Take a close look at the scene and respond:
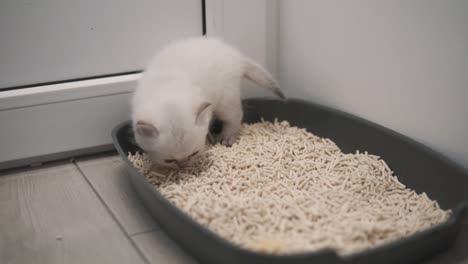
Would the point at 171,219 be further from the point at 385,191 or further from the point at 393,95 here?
the point at 393,95

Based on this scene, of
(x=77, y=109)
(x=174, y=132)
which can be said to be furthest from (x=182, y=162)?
(x=77, y=109)

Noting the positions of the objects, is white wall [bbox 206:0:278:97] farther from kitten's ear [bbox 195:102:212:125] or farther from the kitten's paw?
kitten's ear [bbox 195:102:212:125]

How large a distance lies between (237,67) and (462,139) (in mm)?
868

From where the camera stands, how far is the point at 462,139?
1628mm

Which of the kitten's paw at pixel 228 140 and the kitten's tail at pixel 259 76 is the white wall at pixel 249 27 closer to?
the kitten's tail at pixel 259 76

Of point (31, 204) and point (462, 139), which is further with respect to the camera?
point (31, 204)

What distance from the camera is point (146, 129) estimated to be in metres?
1.68

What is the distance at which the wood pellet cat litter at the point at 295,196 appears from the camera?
4.66ft

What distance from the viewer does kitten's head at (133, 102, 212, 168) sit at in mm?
1696

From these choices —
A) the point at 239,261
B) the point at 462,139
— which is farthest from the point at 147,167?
the point at 462,139

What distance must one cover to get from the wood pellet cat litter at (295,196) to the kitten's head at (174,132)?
10 cm

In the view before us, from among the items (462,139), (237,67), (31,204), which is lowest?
(31,204)

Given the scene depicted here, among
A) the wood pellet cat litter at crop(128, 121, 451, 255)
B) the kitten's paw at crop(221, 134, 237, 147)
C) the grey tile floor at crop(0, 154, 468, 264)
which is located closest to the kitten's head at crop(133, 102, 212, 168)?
the wood pellet cat litter at crop(128, 121, 451, 255)

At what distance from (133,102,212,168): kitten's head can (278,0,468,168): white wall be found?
2.02 feet
